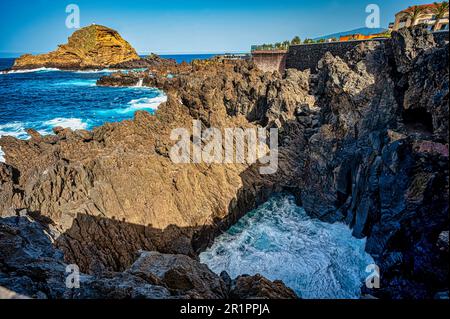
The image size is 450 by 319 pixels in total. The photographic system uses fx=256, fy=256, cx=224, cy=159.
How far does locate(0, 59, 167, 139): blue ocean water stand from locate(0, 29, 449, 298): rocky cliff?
19148 mm

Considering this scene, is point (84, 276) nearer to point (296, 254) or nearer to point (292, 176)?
point (296, 254)

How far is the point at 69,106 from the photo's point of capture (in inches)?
1715

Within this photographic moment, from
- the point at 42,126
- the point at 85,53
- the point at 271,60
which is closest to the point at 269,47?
the point at 271,60

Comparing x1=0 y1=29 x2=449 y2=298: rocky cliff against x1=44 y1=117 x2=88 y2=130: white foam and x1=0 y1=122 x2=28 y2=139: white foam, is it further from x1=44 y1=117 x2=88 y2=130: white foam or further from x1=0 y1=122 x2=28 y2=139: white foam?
x1=44 y1=117 x2=88 y2=130: white foam

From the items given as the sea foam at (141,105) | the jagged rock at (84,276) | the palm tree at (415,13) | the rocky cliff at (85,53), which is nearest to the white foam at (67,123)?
the sea foam at (141,105)

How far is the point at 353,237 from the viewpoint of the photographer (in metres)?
13.3

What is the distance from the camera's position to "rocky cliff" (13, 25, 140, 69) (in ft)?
369

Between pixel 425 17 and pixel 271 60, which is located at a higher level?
pixel 271 60

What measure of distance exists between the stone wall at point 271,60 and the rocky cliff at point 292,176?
23.5 m

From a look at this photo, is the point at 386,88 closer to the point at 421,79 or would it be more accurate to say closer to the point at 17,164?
the point at 421,79

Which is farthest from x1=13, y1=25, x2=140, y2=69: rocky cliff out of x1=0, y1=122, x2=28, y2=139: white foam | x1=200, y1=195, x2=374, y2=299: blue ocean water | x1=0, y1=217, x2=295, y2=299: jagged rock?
x1=0, y1=217, x2=295, y2=299: jagged rock

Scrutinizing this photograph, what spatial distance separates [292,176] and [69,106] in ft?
136

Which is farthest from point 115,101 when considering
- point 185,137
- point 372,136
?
point 372,136

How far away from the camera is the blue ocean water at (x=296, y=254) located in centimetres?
1144
